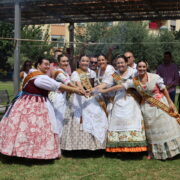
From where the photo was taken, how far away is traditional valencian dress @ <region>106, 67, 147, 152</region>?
13.8 ft

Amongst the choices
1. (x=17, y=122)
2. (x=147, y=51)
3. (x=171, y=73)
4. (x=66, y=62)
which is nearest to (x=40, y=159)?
(x=17, y=122)

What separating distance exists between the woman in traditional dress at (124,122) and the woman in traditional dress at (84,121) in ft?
0.48

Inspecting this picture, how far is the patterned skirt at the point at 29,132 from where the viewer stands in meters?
4.00

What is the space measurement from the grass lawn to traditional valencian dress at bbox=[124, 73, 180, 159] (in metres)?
0.18

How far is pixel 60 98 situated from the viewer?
4.71m

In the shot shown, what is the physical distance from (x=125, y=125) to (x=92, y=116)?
0.50 meters

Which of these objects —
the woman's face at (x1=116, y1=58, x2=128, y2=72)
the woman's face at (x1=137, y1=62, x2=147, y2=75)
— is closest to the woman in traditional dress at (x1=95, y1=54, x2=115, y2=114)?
the woman's face at (x1=116, y1=58, x2=128, y2=72)

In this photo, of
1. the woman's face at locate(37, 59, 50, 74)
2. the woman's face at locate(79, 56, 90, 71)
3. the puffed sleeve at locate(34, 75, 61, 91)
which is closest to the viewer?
the puffed sleeve at locate(34, 75, 61, 91)

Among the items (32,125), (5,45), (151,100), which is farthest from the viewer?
(5,45)

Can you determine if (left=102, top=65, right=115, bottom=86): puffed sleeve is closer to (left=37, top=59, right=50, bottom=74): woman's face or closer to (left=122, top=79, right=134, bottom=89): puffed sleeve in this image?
(left=122, top=79, right=134, bottom=89): puffed sleeve

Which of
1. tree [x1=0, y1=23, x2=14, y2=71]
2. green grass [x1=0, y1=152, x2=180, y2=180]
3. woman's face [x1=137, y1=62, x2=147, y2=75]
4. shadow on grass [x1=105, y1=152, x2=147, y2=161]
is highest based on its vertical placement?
tree [x1=0, y1=23, x2=14, y2=71]

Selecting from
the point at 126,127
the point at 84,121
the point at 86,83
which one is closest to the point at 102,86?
the point at 86,83

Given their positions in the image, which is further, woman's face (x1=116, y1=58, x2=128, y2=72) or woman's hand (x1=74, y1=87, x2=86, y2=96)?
woman's face (x1=116, y1=58, x2=128, y2=72)

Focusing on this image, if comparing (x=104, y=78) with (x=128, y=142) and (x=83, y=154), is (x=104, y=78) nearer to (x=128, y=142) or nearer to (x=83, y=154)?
(x=128, y=142)
